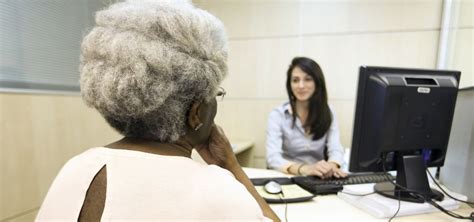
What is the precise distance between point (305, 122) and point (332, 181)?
918 mm

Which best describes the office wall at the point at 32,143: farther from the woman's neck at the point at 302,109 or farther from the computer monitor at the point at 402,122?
the woman's neck at the point at 302,109

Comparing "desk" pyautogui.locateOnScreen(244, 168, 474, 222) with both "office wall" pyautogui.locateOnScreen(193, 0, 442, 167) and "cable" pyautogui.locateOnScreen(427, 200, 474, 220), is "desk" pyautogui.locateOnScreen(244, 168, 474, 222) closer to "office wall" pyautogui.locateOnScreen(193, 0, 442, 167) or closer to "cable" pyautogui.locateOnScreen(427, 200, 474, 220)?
"cable" pyautogui.locateOnScreen(427, 200, 474, 220)

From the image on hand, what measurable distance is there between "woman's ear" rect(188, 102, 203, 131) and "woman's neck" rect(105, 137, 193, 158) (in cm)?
4

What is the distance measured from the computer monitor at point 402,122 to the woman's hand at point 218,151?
47 centimetres

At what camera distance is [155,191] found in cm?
58

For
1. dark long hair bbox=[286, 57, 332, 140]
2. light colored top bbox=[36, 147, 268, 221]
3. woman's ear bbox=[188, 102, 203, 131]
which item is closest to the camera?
light colored top bbox=[36, 147, 268, 221]

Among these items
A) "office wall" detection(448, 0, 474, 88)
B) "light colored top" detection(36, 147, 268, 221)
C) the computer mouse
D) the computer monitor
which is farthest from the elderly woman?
"office wall" detection(448, 0, 474, 88)

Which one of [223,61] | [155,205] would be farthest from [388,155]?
[155,205]

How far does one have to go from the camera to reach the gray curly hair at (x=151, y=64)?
604 mm

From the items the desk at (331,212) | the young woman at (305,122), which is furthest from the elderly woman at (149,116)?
the young woman at (305,122)

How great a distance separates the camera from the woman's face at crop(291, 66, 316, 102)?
2080mm

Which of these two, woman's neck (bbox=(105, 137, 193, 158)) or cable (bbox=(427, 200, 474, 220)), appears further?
cable (bbox=(427, 200, 474, 220))

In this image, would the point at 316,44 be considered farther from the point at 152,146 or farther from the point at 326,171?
the point at 152,146

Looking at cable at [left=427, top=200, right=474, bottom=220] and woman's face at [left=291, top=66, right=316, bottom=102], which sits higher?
woman's face at [left=291, top=66, right=316, bottom=102]
